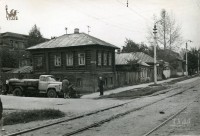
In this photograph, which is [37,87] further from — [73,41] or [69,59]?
[73,41]

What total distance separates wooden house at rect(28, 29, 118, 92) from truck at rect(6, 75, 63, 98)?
5393 mm

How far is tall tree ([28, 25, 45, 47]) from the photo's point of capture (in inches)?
2960

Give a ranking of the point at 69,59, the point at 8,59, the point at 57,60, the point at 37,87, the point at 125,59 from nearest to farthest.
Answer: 1. the point at 37,87
2. the point at 69,59
3. the point at 57,60
4. the point at 125,59
5. the point at 8,59

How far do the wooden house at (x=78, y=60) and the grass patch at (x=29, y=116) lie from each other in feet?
53.5

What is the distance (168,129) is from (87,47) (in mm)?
24276

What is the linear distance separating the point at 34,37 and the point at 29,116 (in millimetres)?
64330

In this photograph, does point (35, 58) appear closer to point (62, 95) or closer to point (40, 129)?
point (62, 95)

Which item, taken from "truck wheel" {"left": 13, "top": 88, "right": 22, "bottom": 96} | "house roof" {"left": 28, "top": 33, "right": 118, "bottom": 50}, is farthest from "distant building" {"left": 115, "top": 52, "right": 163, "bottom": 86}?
"truck wheel" {"left": 13, "top": 88, "right": 22, "bottom": 96}

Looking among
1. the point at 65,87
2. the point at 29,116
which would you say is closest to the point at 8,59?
the point at 65,87

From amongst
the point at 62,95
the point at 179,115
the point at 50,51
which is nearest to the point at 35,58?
the point at 50,51

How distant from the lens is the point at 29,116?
14.1m

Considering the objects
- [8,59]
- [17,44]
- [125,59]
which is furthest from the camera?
[17,44]

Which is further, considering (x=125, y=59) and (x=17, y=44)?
(x=17, y=44)

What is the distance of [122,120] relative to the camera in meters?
13.1
